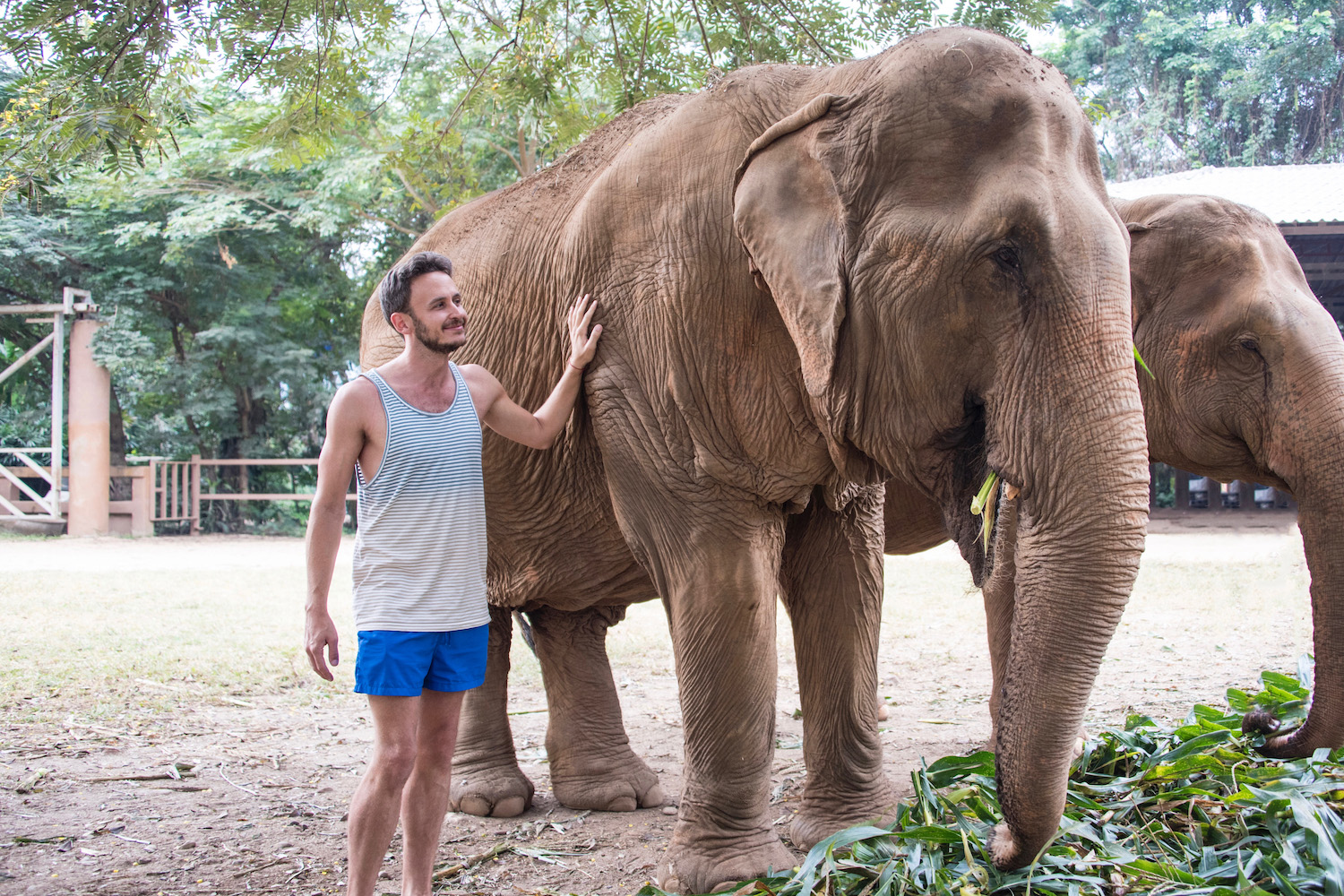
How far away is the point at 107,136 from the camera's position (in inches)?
146

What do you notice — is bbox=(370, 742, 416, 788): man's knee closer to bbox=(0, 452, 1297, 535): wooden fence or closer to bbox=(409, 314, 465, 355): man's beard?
bbox=(409, 314, 465, 355): man's beard

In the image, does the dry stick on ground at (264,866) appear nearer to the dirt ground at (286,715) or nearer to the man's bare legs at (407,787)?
the dirt ground at (286,715)

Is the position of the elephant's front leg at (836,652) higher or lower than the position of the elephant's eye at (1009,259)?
lower

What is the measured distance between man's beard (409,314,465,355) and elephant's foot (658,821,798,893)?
160 cm

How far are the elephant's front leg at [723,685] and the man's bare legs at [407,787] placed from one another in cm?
71

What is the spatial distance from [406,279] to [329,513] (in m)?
0.70

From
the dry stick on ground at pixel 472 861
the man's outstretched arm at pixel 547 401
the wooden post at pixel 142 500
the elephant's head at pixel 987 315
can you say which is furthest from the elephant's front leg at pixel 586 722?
the wooden post at pixel 142 500

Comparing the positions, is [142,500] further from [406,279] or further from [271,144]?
[406,279]

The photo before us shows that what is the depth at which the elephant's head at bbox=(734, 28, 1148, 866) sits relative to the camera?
7.84 feet

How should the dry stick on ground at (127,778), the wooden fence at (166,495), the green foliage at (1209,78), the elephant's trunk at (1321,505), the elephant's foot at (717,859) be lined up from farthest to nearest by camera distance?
the green foliage at (1209,78) → the wooden fence at (166,495) → the dry stick on ground at (127,778) → the elephant's trunk at (1321,505) → the elephant's foot at (717,859)

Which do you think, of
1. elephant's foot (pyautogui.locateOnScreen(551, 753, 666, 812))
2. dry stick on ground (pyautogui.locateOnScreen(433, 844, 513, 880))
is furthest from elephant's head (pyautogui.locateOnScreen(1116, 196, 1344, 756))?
dry stick on ground (pyautogui.locateOnScreen(433, 844, 513, 880))

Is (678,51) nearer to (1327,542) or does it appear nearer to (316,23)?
(316,23)

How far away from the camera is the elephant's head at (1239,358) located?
390 cm

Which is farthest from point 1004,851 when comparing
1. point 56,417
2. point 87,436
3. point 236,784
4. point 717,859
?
point 87,436
